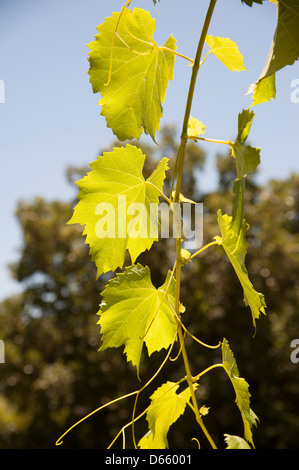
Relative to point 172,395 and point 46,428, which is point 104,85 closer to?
point 172,395

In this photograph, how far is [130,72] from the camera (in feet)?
1.73

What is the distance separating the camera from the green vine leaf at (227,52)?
21.0 inches

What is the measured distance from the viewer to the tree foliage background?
8.09 metres

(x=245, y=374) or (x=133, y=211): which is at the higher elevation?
(x=133, y=211)

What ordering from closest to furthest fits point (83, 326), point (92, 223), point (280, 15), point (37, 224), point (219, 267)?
point (280, 15) < point (92, 223) < point (219, 267) < point (83, 326) < point (37, 224)

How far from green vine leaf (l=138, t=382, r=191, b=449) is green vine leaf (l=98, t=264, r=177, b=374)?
5 centimetres

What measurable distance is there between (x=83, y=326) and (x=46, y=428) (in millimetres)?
1905

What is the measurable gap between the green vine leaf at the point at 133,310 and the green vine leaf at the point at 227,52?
256mm

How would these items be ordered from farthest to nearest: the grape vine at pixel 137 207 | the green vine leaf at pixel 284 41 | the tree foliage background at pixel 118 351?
the tree foliage background at pixel 118 351
the grape vine at pixel 137 207
the green vine leaf at pixel 284 41

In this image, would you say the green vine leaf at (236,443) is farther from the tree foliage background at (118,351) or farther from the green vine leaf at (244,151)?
the tree foliage background at (118,351)

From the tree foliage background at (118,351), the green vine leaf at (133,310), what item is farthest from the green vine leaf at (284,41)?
the tree foliage background at (118,351)

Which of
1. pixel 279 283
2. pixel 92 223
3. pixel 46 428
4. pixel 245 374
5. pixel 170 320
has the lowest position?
pixel 46 428
